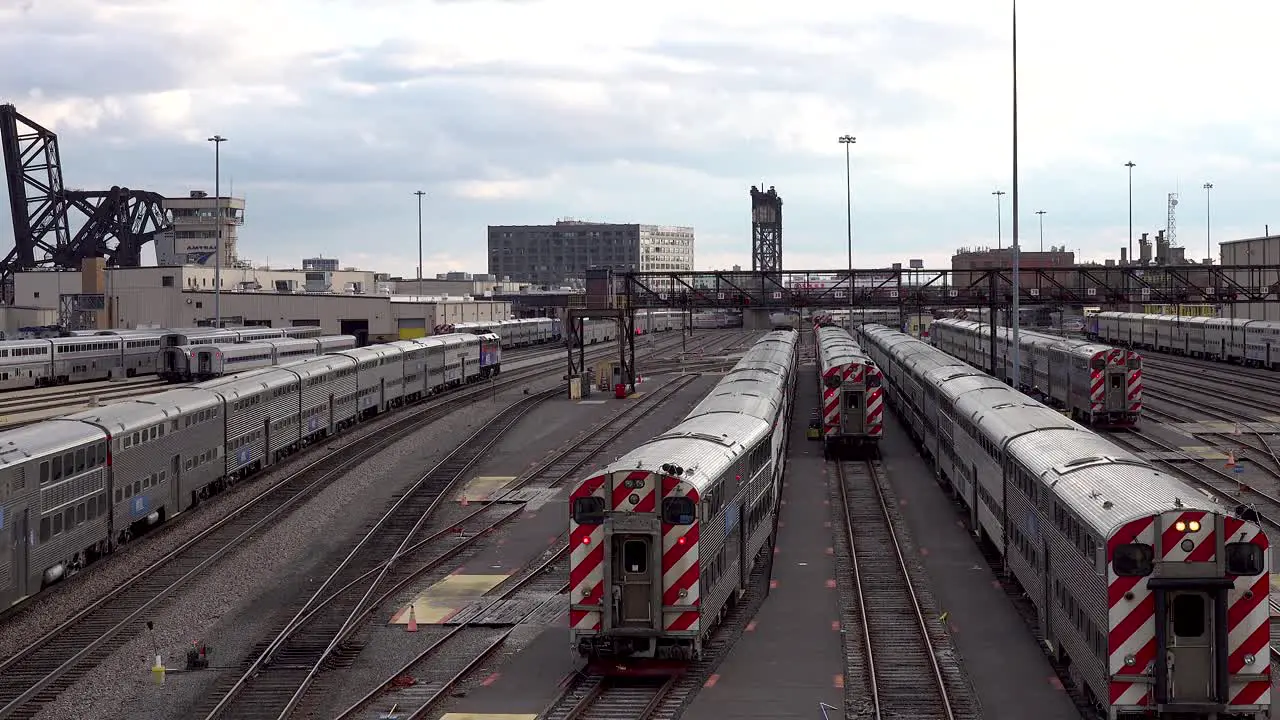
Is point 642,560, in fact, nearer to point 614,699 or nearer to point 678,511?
point 678,511

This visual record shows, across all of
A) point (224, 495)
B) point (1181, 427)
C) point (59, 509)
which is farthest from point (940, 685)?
point (1181, 427)

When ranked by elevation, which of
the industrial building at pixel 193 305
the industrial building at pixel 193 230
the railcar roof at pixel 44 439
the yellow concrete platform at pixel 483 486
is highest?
the industrial building at pixel 193 230

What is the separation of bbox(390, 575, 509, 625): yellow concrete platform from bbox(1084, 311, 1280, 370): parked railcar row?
71965 mm

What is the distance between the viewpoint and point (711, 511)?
21.2 metres

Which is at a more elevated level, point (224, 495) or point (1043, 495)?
point (1043, 495)

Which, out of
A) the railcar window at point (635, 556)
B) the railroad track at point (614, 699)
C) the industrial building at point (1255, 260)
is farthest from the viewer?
the industrial building at point (1255, 260)

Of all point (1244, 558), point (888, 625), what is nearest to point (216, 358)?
point (888, 625)

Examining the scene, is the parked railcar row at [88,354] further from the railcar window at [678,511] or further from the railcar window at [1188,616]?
the railcar window at [1188,616]

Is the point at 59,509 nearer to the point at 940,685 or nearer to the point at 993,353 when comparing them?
the point at 940,685

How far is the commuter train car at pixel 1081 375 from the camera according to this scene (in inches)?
2098

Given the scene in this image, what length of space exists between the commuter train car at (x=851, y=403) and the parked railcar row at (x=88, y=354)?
48.8m

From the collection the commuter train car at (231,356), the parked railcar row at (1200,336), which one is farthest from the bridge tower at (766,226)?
the commuter train car at (231,356)

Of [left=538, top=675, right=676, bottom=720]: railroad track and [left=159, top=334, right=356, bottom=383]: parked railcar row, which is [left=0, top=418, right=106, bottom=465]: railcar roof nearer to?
[left=538, top=675, right=676, bottom=720]: railroad track

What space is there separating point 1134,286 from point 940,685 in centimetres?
13766
